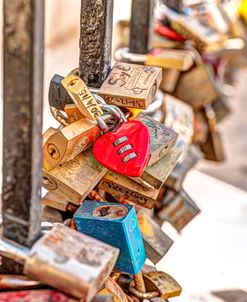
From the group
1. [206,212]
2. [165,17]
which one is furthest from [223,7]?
[206,212]

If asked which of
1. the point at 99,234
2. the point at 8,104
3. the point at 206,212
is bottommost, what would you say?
the point at 206,212

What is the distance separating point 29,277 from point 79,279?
0.06 metres

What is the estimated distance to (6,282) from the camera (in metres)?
0.67

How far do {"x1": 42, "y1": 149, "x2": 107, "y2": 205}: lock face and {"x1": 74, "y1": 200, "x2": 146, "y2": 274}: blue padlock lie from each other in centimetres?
2

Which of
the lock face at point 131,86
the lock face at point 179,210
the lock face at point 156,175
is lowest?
the lock face at point 179,210

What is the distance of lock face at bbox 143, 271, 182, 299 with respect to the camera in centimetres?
89

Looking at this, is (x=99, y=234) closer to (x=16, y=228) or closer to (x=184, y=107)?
(x=16, y=228)

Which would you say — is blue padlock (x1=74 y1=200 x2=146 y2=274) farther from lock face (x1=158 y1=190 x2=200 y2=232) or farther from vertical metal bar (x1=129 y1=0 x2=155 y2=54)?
vertical metal bar (x1=129 y1=0 x2=155 y2=54)

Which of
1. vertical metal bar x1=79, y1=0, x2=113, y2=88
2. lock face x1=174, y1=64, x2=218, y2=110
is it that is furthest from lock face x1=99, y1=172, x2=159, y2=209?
lock face x1=174, y1=64, x2=218, y2=110

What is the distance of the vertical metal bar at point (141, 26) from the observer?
3.92 ft

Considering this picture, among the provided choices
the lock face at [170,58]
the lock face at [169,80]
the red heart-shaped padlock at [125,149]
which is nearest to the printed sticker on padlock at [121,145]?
the red heart-shaped padlock at [125,149]

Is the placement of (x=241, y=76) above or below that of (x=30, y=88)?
below

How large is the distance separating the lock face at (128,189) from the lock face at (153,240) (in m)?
0.07

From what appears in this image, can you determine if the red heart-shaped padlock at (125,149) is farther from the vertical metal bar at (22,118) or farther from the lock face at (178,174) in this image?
the lock face at (178,174)
